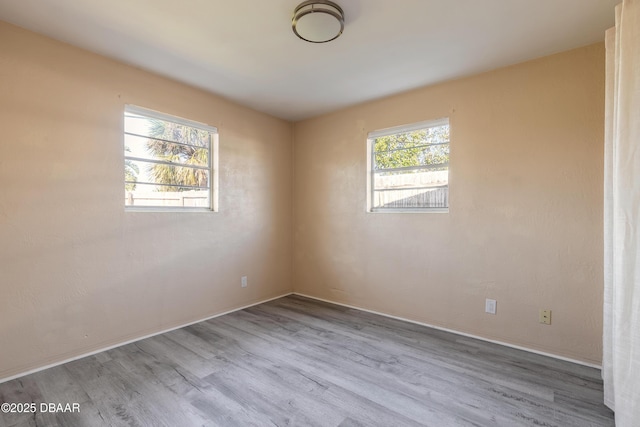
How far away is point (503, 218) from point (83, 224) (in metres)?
3.56

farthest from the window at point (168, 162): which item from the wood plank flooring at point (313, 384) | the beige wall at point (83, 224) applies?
the wood plank flooring at point (313, 384)

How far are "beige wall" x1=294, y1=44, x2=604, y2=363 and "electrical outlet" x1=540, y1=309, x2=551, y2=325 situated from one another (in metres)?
0.04

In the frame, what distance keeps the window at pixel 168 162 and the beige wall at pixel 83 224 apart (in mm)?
102

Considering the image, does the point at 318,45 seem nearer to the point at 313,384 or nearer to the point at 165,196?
the point at 165,196

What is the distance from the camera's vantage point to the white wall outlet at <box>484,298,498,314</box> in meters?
2.68

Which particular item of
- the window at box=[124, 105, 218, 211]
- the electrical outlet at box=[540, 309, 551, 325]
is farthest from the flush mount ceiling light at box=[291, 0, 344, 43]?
the electrical outlet at box=[540, 309, 551, 325]

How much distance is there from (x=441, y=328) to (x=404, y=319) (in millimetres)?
392

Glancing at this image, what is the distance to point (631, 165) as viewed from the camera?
1441 millimetres

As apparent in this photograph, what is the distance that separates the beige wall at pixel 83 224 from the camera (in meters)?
2.07

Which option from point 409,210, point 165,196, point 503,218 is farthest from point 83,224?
point 503,218

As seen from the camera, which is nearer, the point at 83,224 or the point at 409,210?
the point at 83,224

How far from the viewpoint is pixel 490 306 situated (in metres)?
2.70

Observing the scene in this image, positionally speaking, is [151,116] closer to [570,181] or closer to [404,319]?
[404,319]

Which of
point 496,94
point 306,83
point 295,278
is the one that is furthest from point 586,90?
point 295,278
